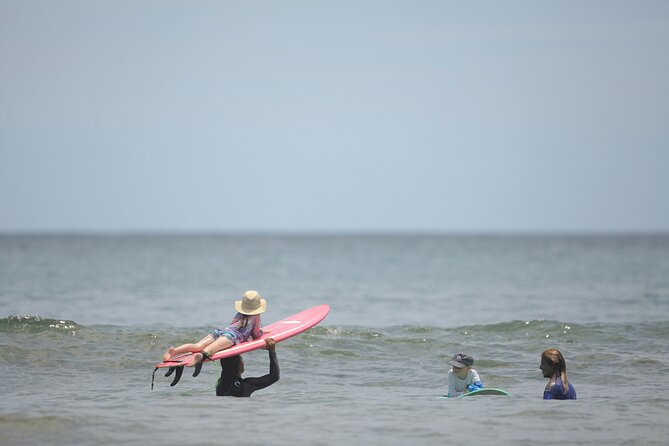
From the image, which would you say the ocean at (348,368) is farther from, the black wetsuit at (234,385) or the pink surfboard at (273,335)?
the pink surfboard at (273,335)

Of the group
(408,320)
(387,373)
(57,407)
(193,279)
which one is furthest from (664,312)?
(193,279)

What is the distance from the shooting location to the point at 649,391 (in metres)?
13.8

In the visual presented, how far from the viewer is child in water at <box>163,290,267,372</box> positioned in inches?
467

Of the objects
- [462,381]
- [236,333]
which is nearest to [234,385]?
[236,333]

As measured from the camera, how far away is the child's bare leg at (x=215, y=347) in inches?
464

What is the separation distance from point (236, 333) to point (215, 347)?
0.50m

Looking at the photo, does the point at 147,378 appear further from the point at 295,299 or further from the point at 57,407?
the point at 295,299

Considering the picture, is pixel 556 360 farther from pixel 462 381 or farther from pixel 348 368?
pixel 348 368

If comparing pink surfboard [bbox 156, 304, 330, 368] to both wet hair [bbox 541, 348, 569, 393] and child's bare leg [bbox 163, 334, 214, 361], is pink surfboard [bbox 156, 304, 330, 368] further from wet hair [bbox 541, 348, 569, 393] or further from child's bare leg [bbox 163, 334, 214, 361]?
wet hair [bbox 541, 348, 569, 393]

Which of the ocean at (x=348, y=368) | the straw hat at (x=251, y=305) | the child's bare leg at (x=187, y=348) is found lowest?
the ocean at (x=348, y=368)

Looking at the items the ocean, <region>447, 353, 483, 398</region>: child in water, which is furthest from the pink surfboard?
A: <region>447, 353, 483, 398</region>: child in water

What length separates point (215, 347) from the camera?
1194 cm

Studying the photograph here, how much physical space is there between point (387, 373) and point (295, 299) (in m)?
16.9

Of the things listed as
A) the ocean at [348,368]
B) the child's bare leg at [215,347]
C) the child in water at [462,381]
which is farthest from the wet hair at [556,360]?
the child's bare leg at [215,347]
